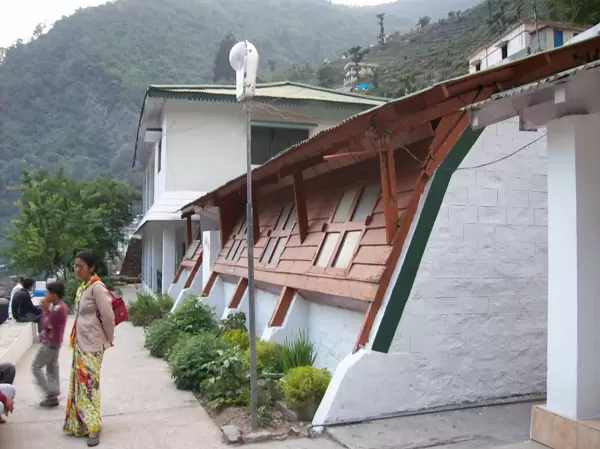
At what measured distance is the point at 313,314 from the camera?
7.77 m

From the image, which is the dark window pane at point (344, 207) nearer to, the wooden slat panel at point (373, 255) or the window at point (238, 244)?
the wooden slat panel at point (373, 255)

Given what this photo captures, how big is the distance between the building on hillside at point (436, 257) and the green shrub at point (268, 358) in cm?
57

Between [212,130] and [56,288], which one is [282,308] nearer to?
[56,288]

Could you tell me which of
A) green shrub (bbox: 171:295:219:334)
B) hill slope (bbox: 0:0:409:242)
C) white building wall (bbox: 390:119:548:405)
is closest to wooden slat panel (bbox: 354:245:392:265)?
white building wall (bbox: 390:119:548:405)

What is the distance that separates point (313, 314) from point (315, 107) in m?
10.9

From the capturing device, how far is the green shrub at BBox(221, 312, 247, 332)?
1003 cm

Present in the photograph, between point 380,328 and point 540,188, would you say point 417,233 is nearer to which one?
point 380,328

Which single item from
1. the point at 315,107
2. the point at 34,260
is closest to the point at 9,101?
the point at 34,260

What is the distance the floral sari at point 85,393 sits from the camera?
18.5ft

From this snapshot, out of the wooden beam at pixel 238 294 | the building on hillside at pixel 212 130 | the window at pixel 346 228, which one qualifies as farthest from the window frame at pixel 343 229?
the building on hillside at pixel 212 130

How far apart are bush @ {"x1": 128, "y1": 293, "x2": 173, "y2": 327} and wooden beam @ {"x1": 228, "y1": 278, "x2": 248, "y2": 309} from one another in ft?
14.6

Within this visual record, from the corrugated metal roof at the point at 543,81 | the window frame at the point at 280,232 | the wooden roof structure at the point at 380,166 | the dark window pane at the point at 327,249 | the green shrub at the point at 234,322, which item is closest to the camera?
the corrugated metal roof at the point at 543,81

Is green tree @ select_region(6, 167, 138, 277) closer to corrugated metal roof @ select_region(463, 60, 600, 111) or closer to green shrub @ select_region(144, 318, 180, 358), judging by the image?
green shrub @ select_region(144, 318, 180, 358)

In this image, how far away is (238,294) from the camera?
10633 mm
